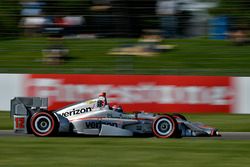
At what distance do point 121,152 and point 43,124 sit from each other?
1.82 m

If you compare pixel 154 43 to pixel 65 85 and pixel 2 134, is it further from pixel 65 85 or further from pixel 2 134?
pixel 2 134

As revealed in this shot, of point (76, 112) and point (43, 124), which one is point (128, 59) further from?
point (43, 124)

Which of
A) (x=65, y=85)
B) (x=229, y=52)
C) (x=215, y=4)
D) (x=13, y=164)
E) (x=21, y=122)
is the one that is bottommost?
(x=13, y=164)

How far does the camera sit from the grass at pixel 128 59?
1293 centimetres

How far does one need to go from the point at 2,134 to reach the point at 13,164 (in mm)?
2968

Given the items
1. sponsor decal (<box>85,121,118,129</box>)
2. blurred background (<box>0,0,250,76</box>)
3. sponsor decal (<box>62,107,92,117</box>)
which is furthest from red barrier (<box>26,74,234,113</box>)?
sponsor decal (<box>85,121,118,129</box>)

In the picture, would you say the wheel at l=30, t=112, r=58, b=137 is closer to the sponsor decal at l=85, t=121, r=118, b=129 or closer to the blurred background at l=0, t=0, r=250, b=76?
the sponsor decal at l=85, t=121, r=118, b=129

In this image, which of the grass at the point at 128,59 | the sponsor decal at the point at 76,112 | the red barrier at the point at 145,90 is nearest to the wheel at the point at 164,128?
the sponsor decal at the point at 76,112

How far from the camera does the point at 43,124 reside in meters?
8.52

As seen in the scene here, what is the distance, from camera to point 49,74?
12711 millimetres

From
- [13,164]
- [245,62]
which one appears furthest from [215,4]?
[13,164]

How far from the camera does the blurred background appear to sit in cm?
1348

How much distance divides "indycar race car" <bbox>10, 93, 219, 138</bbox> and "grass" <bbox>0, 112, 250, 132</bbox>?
1.77 metres

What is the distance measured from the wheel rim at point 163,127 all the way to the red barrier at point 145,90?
12.8 ft
